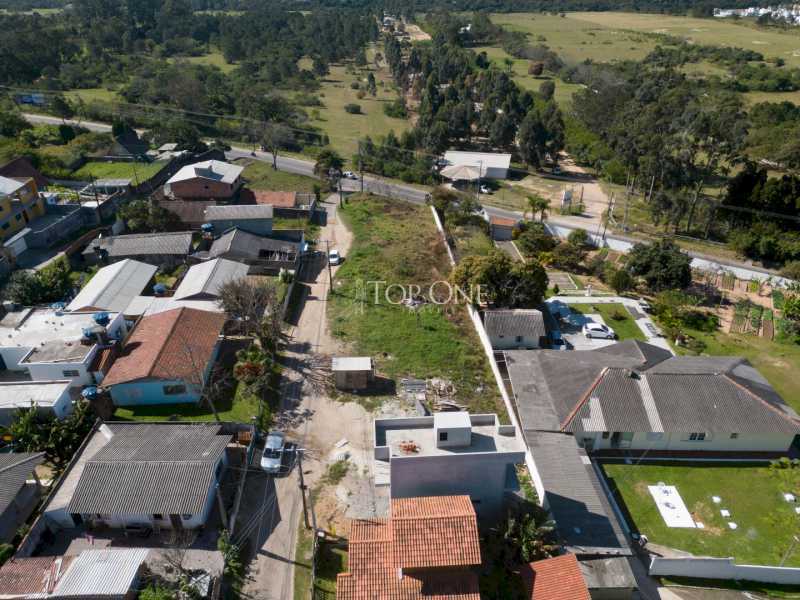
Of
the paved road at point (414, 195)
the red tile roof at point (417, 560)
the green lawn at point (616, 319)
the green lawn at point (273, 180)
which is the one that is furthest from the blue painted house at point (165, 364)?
the paved road at point (414, 195)

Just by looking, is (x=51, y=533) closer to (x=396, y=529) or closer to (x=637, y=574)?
(x=396, y=529)

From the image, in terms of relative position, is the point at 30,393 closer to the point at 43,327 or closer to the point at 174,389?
the point at 43,327

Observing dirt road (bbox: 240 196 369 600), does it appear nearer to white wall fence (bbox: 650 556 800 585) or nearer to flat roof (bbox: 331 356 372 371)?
flat roof (bbox: 331 356 372 371)

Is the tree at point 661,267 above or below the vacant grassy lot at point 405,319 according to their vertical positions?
above

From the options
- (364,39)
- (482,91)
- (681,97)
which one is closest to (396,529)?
(681,97)

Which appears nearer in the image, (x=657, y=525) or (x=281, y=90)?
(x=657, y=525)

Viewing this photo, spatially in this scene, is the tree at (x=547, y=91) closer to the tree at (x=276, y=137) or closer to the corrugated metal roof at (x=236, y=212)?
the tree at (x=276, y=137)

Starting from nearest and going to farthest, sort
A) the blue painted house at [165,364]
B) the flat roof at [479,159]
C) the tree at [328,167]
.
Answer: the blue painted house at [165,364] < the tree at [328,167] < the flat roof at [479,159]
